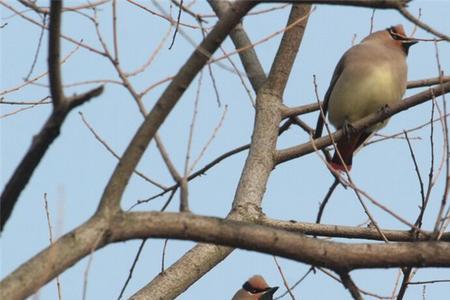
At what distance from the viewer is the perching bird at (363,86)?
19.4 feet

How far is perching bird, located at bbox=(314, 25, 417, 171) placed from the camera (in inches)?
233

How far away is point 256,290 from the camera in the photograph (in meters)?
6.59

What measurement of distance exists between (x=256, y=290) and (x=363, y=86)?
166cm

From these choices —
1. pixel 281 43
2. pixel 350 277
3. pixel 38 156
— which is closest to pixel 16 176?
pixel 38 156

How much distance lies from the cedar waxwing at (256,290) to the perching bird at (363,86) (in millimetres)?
1101

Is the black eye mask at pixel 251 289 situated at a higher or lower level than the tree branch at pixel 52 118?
higher

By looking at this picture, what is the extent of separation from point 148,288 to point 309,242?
184 centimetres

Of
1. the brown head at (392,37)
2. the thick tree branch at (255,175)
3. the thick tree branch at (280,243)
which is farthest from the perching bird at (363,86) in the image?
the thick tree branch at (280,243)

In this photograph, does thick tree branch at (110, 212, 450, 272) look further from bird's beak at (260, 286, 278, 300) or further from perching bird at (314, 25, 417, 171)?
bird's beak at (260, 286, 278, 300)

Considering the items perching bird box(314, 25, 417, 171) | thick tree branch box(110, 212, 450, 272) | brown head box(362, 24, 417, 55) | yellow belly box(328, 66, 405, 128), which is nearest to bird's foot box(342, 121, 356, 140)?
perching bird box(314, 25, 417, 171)

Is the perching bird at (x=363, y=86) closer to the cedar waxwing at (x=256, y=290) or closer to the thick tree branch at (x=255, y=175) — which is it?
the thick tree branch at (x=255, y=175)

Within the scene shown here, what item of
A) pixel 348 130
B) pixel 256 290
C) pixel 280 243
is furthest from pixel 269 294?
pixel 280 243

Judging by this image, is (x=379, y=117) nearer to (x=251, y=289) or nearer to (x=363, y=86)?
(x=363, y=86)

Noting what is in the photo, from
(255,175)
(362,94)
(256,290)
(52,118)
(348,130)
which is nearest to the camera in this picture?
(52,118)
